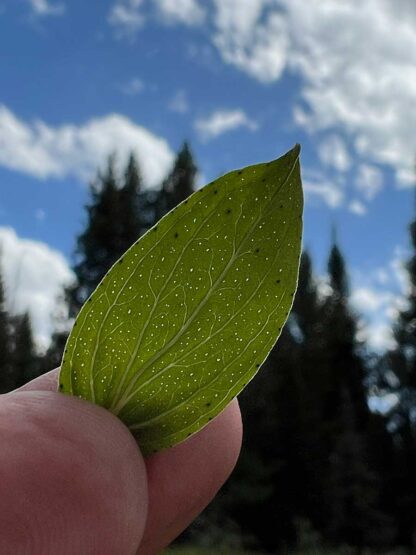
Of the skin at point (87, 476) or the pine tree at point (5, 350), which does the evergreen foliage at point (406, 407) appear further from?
the skin at point (87, 476)

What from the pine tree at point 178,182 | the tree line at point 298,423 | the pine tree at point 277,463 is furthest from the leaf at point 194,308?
the pine tree at point 178,182

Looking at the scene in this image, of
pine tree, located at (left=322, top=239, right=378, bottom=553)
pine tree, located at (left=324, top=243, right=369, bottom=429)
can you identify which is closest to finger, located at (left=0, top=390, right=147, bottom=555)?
pine tree, located at (left=322, top=239, right=378, bottom=553)

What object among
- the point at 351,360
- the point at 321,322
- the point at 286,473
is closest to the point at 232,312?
the point at 286,473

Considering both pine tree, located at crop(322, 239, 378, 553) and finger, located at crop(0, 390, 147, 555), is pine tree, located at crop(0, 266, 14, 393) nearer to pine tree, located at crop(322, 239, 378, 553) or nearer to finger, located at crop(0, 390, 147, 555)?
pine tree, located at crop(322, 239, 378, 553)

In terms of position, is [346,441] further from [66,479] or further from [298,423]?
[66,479]

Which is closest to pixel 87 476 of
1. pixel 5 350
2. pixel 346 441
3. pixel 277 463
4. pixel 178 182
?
pixel 277 463
